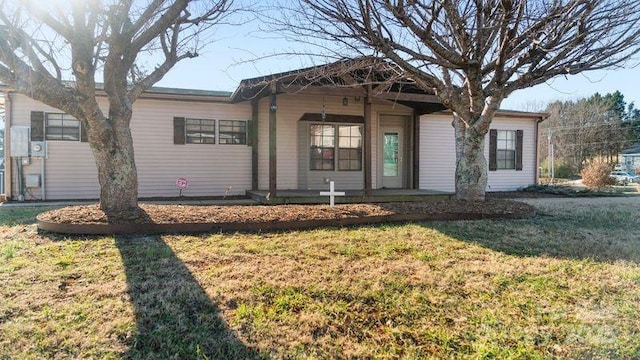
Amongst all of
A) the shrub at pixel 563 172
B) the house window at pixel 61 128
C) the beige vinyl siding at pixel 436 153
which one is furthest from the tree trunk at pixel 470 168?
the shrub at pixel 563 172

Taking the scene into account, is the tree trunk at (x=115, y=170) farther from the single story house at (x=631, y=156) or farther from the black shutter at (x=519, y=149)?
the single story house at (x=631, y=156)

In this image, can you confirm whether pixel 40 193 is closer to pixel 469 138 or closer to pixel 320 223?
pixel 320 223

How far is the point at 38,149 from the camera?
9.45m

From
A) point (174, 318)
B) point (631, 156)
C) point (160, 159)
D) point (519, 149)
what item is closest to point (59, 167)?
point (160, 159)

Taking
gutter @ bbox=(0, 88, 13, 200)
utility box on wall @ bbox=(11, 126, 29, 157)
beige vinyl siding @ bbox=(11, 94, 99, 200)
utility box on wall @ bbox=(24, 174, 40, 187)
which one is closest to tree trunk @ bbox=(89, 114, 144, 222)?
beige vinyl siding @ bbox=(11, 94, 99, 200)

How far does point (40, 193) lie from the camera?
973 centimetres

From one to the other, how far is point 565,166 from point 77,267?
3244cm

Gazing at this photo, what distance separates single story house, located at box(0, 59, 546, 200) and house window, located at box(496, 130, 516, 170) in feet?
6.52

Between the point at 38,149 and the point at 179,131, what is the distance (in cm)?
324

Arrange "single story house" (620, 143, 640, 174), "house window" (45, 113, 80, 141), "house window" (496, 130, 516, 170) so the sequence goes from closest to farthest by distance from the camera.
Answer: "house window" (45, 113, 80, 141) < "house window" (496, 130, 516, 170) < "single story house" (620, 143, 640, 174)

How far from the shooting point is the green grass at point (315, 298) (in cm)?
249

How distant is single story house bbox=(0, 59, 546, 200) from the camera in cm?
940

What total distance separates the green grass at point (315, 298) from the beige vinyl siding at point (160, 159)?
16.6 feet

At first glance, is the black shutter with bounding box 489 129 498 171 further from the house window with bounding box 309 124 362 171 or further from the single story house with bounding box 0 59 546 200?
the house window with bounding box 309 124 362 171
